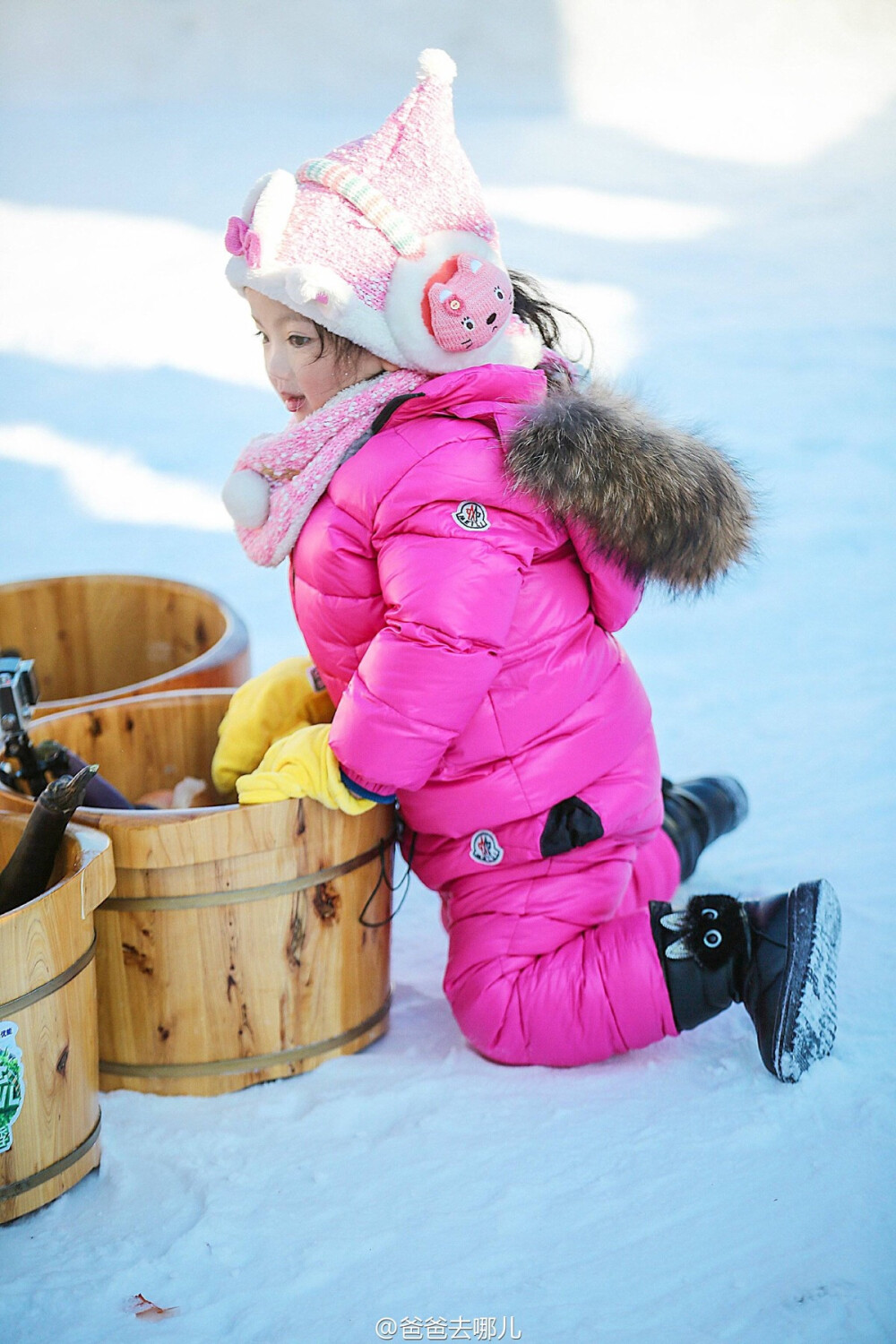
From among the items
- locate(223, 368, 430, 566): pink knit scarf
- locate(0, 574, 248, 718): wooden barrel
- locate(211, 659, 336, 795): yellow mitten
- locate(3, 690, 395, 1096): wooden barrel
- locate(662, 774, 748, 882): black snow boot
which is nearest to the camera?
locate(3, 690, 395, 1096): wooden barrel

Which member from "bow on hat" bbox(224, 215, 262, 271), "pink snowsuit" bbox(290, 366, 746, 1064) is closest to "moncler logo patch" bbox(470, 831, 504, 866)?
"pink snowsuit" bbox(290, 366, 746, 1064)

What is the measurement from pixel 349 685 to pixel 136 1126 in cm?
64

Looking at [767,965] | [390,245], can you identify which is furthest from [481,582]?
[767,965]

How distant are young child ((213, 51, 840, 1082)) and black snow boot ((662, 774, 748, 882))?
31cm

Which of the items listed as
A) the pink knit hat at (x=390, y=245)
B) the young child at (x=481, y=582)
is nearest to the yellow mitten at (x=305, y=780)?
the young child at (x=481, y=582)

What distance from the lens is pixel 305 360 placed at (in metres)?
1.77

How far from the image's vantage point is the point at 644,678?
3221mm

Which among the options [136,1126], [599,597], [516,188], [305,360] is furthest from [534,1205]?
[516,188]

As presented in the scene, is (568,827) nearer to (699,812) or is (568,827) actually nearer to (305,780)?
Answer: (305,780)

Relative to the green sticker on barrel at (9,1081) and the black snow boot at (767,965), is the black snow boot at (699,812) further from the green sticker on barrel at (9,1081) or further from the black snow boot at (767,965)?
the green sticker on barrel at (9,1081)

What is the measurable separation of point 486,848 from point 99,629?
4.07ft

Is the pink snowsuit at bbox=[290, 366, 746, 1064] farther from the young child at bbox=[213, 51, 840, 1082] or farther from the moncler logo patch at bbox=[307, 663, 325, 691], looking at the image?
the moncler logo patch at bbox=[307, 663, 325, 691]

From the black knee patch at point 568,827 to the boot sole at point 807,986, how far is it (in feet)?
0.92

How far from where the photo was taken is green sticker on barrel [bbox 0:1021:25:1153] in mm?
1394
